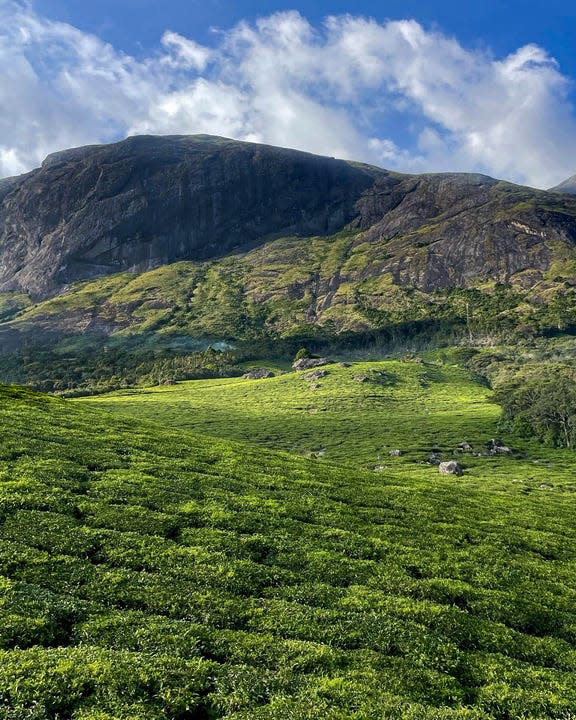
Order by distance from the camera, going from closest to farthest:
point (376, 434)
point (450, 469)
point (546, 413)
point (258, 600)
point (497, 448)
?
point (258, 600)
point (450, 469)
point (497, 448)
point (376, 434)
point (546, 413)

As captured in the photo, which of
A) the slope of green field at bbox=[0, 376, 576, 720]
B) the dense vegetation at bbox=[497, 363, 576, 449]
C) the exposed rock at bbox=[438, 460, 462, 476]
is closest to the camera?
the slope of green field at bbox=[0, 376, 576, 720]

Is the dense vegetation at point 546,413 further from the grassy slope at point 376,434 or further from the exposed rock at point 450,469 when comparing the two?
the exposed rock at point 450,469

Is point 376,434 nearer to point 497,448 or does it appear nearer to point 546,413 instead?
point 497,448

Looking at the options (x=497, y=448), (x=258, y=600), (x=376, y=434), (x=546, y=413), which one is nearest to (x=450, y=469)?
(x=497, y=448)

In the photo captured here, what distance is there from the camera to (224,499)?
32844 millimetres

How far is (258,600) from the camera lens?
2098 cm

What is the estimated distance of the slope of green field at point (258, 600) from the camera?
15.4 meters

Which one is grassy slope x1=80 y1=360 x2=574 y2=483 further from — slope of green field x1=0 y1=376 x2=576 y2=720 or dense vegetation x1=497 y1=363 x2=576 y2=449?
slope of green field x1=0 y1=376 x2=576 y2=720

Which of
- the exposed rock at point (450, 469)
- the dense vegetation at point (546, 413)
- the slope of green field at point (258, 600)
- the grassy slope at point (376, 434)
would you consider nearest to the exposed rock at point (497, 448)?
the grassy slope at point (376, 434)

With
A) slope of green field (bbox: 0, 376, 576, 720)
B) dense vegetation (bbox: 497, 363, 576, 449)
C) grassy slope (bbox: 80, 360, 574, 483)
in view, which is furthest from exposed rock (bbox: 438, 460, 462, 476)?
slope of green field (bbox: 0, 376, 576, 720)

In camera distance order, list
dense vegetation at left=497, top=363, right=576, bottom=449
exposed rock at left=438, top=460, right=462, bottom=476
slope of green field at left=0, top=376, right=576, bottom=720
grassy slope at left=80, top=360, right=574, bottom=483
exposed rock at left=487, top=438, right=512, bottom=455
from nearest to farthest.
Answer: slope of green field at left=0, top=376, right=576, bottom=720
exposed rock at left=438, top=460, right=462, bottom=476
grassy slope at left=80, top=360, right=574, bottom=483
exposed rock at left=487, top=438, right=512, bottom=455
dense vegetation at left=497, top=363, right=576, bottom=449

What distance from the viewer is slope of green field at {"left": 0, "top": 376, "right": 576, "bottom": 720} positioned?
15.4 m

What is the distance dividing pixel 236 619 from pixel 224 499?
1347 cm

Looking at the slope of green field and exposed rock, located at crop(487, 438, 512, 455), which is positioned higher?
the slope of green field
